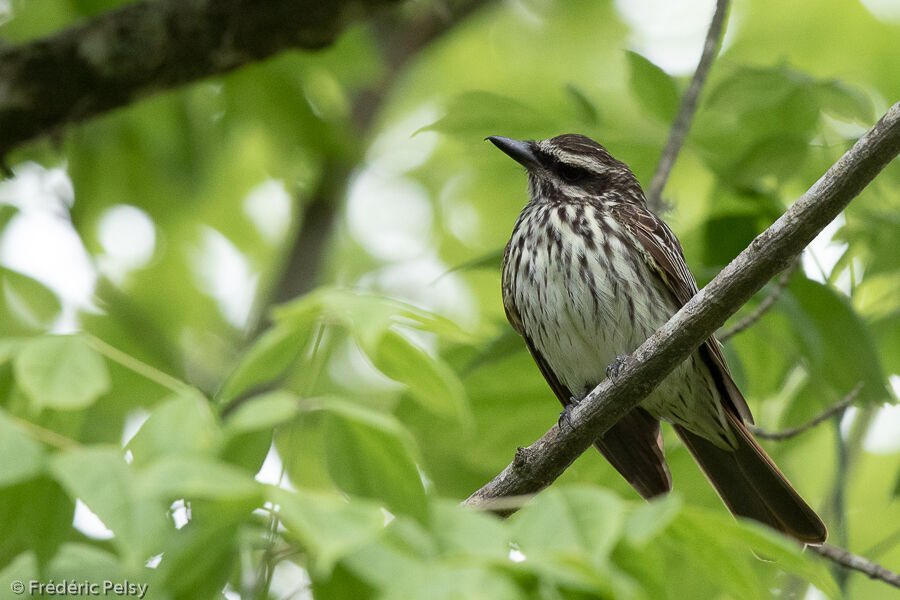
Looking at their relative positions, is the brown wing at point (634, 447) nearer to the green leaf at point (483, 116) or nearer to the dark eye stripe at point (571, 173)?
the dark eye stripe at point (571, 173)

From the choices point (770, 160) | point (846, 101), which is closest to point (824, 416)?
point (770, 160)

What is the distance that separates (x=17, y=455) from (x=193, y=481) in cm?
47

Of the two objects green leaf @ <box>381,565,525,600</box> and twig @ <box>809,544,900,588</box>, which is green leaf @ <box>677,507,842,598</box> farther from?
twig @ <box>809,544,900,588</box>

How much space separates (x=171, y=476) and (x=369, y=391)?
21.1 feet

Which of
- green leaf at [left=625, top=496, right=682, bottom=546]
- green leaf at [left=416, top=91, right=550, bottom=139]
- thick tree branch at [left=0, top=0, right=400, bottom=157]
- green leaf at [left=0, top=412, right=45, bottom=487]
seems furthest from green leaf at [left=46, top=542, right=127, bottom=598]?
thick tree branch at [left=0, top=0, right=400, bottom=157]

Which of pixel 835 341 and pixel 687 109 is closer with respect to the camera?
pixel 835 341

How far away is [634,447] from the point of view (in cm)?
481

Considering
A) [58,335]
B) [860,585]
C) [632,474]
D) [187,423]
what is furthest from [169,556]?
[860,585]

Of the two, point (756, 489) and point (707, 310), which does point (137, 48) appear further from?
point (756, 489)

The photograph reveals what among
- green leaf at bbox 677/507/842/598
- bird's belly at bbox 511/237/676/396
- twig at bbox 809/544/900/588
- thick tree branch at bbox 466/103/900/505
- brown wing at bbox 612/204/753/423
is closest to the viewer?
green leaf at bbox 677/507/842/598

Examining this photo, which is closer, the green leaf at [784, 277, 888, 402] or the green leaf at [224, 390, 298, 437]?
the green leaf at [224, 390, 298, 437]

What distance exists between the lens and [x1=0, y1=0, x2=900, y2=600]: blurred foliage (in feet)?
6.66

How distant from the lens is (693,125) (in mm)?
5078

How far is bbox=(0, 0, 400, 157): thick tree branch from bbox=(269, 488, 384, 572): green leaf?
12.7ft
